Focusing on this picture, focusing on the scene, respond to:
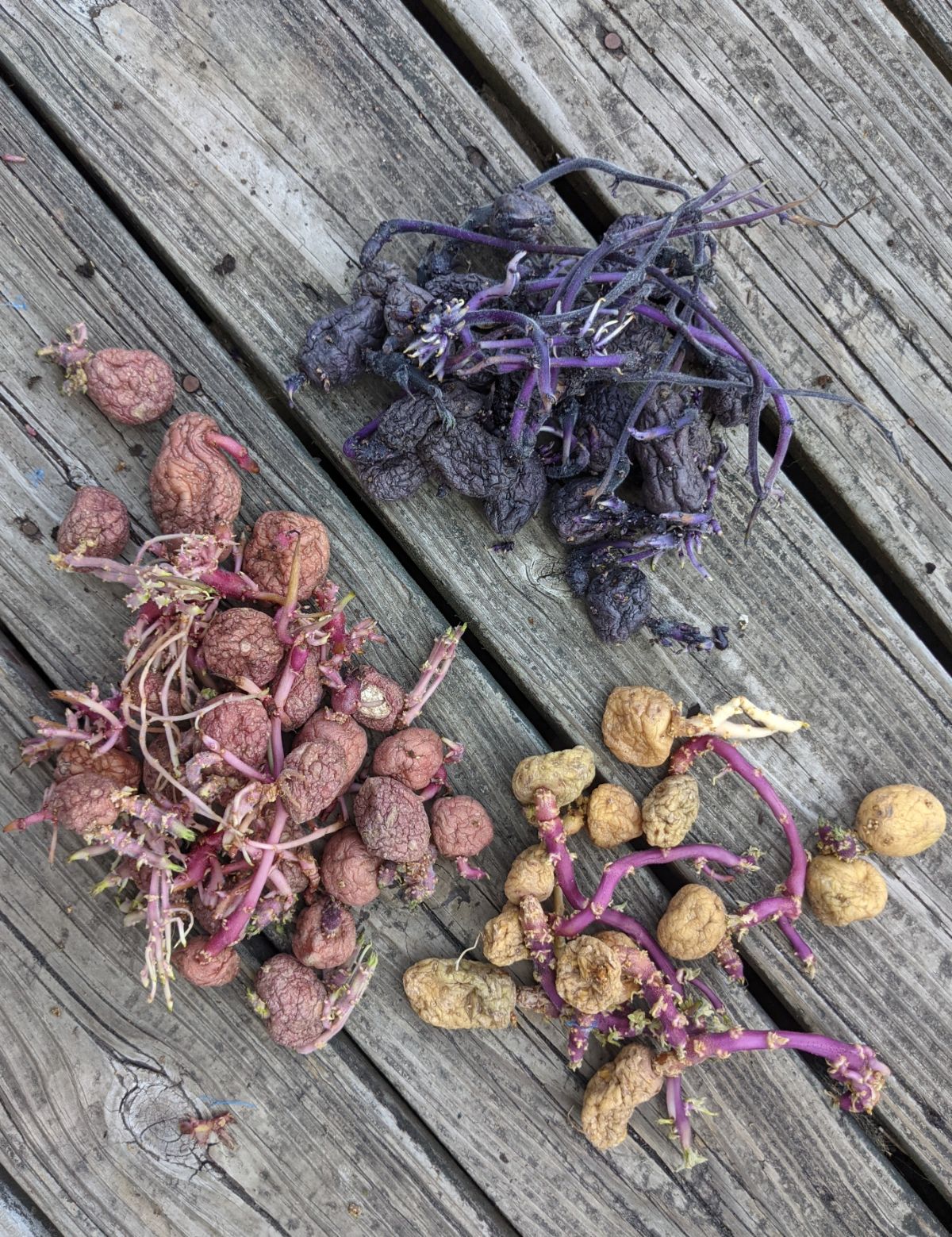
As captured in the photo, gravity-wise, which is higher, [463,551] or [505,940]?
[463,551]

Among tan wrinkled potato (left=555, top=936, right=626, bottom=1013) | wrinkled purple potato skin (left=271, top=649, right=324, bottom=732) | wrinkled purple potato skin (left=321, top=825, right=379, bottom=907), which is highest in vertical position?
wrinkled purple potato skin (left=271, top=649, right=324, bottom=732)

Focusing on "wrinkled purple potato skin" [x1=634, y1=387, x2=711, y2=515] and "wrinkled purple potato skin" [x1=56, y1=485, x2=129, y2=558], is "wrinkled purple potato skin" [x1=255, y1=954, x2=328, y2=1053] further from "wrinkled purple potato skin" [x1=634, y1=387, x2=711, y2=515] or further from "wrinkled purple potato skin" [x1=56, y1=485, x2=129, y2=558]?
"wrinkled purple potato skin" [x1=634, y1=387, x2=711, y2=515]

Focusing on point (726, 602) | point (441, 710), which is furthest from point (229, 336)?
point (726, 602)

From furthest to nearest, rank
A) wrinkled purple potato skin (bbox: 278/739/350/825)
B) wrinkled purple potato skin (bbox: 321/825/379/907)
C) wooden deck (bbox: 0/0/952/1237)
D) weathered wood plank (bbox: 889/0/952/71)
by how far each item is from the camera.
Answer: weathered wood plank (bbox: 889/0/952/71) < wooden deck (bbox: 0/0/952/1237) < wrinkled purple potato skin (bbox: 321/825/379/907) < wrinkled purple potato skin (bbox: 278/739/350/825)

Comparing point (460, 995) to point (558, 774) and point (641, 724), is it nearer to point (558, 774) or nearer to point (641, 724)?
point (558, 774)

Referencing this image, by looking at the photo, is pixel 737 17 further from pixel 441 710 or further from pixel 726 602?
pixel 441 710

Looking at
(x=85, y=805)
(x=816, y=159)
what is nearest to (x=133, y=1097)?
(x=85, y=805)

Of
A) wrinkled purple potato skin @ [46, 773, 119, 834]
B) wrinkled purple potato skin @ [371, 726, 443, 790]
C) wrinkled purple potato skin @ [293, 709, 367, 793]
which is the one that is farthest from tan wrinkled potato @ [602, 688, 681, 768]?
wrinkled purple potato skin @ [46, 773, 119, 834]
